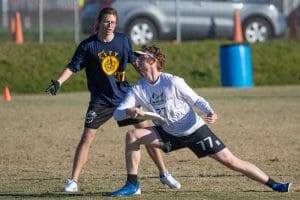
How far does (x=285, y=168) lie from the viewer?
11422mm

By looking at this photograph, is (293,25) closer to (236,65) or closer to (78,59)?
(236,65)

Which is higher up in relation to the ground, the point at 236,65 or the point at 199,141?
the point at 199,141

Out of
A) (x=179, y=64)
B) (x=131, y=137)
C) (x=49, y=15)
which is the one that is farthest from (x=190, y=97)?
(x=49, y=15)

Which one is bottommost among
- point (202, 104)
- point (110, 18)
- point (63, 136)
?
point (63, 136)

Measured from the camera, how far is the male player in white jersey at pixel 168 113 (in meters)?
9.18

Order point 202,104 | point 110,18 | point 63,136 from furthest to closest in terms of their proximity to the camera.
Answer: point 63,136 < point 110,18 < point 202,104

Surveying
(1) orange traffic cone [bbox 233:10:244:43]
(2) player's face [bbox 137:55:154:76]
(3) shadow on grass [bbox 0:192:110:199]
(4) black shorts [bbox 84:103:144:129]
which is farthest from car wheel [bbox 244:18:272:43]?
(2) player's face [bbox 137:55:154:76]

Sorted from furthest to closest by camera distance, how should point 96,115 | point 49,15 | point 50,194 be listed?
point 49,15 → point 96,115 → point 50,194

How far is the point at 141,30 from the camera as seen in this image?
88.1ft

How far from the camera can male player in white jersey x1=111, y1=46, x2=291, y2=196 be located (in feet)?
30.1

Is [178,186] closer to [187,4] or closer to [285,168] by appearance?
[285,168]

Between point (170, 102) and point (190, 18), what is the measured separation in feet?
60.0

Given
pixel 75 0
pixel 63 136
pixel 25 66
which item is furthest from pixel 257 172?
pixel 75 0

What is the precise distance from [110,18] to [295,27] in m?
21.6
